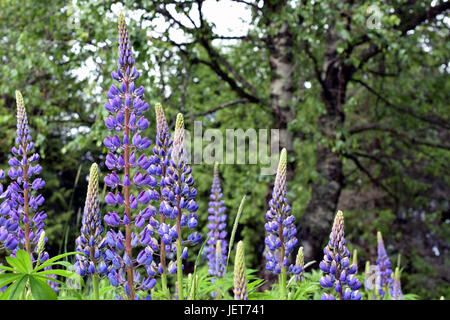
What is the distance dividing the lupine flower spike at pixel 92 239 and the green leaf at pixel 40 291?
6.5 inches

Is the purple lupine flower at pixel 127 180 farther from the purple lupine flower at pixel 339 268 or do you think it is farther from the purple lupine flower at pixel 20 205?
the purple lupine flower at pixel 339 268

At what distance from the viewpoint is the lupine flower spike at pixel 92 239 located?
147 centimetres

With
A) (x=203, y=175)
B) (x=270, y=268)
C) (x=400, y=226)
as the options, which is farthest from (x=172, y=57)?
(x=400, y=226)

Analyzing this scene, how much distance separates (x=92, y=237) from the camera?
58.1 inches

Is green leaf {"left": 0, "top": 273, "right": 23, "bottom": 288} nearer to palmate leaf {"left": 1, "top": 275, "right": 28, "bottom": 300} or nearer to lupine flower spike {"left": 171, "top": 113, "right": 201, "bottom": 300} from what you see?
palmate leaf {"left": 1, "top": 275, "right": 28, "bottom": 300}

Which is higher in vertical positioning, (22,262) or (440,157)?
(440,157)

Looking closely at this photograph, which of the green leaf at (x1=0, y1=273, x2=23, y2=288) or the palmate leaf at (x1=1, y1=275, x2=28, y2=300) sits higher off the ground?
the green leaf at (x1=0, y1=273, x2=23, y2=288)

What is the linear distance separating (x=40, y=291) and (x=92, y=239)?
244mm

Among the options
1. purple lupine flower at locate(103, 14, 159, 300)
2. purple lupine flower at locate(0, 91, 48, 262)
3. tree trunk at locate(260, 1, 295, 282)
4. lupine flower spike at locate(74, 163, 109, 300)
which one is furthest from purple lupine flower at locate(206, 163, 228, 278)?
tree trunk at locate(260, 1, 295, 282)

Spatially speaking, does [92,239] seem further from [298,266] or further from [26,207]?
[298,266]

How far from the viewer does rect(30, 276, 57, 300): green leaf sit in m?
1.26

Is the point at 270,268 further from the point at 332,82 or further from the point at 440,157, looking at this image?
the point at 440,157

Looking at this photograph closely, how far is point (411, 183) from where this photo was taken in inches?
398
